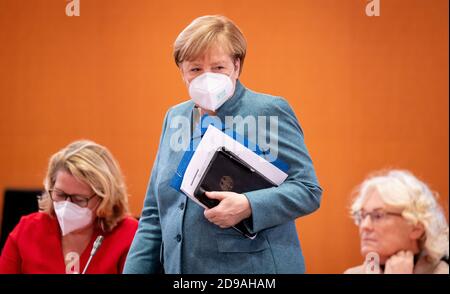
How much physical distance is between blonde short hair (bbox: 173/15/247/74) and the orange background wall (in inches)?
10.6

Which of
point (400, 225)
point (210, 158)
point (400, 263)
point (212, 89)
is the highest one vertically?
point (212, 89)

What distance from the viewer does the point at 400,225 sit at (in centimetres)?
248

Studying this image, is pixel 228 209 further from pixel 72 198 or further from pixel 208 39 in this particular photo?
pixel 72 198

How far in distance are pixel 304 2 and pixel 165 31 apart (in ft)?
1.44

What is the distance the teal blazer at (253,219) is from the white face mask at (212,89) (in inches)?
1.1

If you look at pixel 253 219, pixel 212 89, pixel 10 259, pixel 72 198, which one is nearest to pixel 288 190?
pixel 253 219

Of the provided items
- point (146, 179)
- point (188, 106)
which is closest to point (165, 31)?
point (188, 106)

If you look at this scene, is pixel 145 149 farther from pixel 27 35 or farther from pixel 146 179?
pixel 27 35

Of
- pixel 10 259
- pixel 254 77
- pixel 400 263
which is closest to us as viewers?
pixel 254 77

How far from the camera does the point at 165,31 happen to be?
2197 mm

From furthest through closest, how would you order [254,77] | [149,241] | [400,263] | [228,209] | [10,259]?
[10,259], [400,263], [254,77], [149,241], [228,209]

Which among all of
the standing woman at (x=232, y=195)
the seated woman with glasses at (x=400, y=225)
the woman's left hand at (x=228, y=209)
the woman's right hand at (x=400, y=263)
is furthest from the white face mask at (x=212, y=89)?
the woman's right hand at (x=400, y=263)

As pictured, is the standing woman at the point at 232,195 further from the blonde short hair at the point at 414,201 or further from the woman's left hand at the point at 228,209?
the blonde short hair at the point at 414,201

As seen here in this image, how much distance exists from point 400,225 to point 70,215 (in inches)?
44.7
